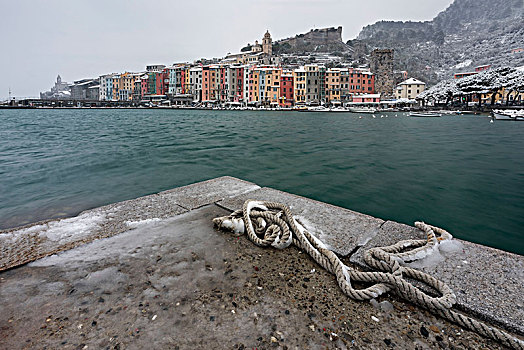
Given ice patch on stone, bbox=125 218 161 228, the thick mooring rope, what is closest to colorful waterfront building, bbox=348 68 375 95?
the thick mooring rope

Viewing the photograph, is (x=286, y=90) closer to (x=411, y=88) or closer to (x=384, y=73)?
(x=411, y=88)

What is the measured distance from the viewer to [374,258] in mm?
2236

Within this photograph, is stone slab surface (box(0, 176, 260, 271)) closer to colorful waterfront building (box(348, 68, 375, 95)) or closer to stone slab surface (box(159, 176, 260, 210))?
stone slab surface (box(159, 176, 260, 210))

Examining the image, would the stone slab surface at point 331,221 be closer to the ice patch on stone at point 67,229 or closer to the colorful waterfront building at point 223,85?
the ice patch on stone at point 67,229

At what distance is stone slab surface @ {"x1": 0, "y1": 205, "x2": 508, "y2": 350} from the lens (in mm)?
1564

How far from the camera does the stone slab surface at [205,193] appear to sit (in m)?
3.65

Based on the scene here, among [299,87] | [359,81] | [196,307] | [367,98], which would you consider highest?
[359,81]

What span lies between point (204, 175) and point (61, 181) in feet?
12.7

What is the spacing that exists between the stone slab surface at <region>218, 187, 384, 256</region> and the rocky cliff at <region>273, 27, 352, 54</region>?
136m

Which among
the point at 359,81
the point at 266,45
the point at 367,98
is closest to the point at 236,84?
the point at 359,81

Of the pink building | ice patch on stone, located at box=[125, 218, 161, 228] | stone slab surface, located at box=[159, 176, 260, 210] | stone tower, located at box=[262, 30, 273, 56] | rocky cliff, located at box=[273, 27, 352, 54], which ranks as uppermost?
rocky cliff, located at box=[273, 27, 352, 54]

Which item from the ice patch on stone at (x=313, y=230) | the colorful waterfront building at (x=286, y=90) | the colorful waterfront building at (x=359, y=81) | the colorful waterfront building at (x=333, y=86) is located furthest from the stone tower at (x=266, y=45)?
the ice patch on stone at (x=313, y=230)

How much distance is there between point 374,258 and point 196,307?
1.34 metres

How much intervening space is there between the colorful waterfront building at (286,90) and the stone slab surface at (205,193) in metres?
72.4
